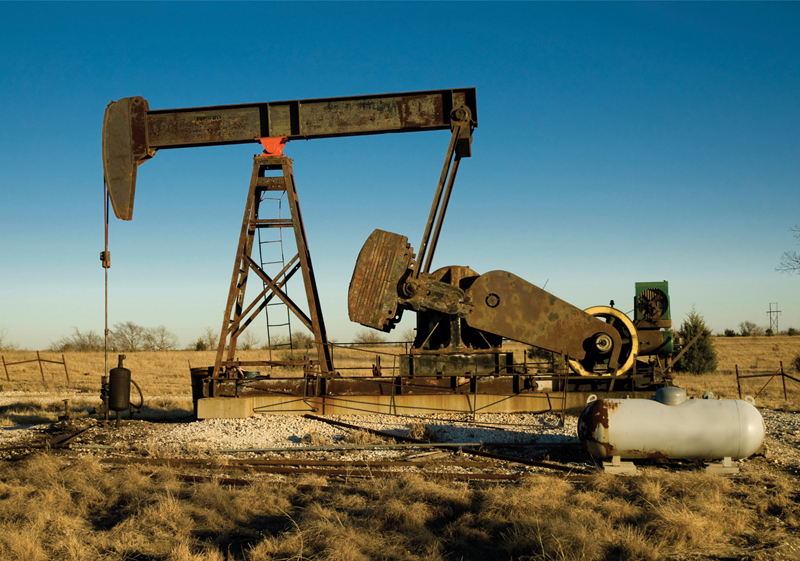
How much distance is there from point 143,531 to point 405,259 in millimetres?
5527

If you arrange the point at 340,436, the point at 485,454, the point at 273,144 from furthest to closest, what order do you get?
the point at 273,144, the point at 340,436, the point at 485,454

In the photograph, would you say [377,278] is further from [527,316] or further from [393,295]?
[527,316]

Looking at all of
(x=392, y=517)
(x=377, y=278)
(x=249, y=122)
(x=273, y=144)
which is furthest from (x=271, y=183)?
(x=392, y=517)

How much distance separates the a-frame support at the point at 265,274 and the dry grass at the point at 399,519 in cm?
394

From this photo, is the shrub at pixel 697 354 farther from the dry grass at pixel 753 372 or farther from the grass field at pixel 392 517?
the grass field at pixel 392 517

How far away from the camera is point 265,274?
985cm

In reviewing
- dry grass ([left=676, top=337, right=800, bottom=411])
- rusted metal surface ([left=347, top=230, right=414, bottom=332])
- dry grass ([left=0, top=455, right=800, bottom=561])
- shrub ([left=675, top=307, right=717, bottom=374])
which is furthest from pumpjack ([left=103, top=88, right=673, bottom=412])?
shrub ([left=675, top=307, right=717, bottom=374])

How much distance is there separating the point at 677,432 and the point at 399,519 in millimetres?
3312

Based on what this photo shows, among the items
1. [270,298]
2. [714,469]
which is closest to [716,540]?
[714,469]

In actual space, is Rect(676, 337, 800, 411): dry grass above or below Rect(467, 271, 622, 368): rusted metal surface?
below

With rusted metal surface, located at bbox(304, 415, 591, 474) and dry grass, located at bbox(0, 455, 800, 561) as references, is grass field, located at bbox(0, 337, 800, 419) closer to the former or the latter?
rusted metal surface, located at bbox(304, 415, 591, 474)

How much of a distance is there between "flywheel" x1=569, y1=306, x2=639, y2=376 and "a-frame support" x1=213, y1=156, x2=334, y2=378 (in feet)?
13.2

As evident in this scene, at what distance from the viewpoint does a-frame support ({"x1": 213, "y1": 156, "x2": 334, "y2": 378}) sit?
971 cm

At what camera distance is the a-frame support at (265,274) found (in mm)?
9711
